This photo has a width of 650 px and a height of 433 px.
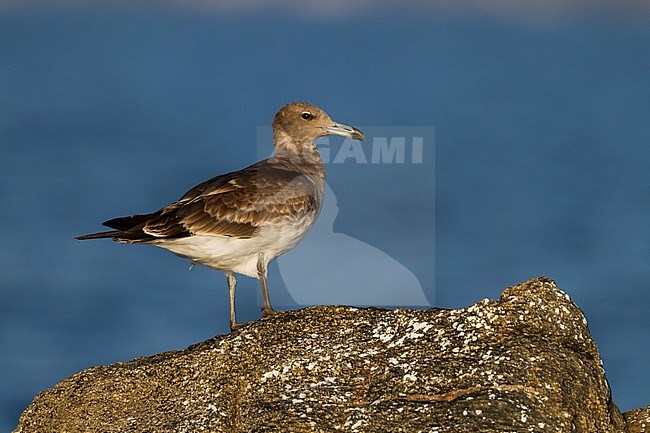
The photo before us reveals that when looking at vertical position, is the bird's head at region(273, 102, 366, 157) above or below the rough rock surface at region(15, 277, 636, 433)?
above

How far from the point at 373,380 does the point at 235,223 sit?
5030mm

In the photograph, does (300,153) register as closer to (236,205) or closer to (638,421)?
(236,205)

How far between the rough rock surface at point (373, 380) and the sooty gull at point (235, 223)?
3.05 metres

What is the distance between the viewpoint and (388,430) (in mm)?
6902

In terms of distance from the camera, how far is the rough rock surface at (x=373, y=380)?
707 cm

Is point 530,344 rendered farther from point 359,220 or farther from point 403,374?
point 359,220

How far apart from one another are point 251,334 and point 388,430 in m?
2.04

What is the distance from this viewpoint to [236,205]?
1234cm

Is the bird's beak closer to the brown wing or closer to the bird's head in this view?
the bird's head

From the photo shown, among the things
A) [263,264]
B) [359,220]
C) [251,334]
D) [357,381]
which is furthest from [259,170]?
[359,220]

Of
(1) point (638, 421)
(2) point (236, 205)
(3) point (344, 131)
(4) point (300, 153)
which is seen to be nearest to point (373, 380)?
(1) point (638, 421)

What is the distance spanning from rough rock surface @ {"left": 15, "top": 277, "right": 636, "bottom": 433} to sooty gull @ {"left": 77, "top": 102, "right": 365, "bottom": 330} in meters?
3.05

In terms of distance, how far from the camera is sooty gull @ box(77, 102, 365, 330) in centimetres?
1191

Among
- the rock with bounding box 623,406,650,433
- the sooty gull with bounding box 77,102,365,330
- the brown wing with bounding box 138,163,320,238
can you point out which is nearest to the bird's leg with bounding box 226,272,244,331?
the sooty gull with bounding box 77,102,365,330
